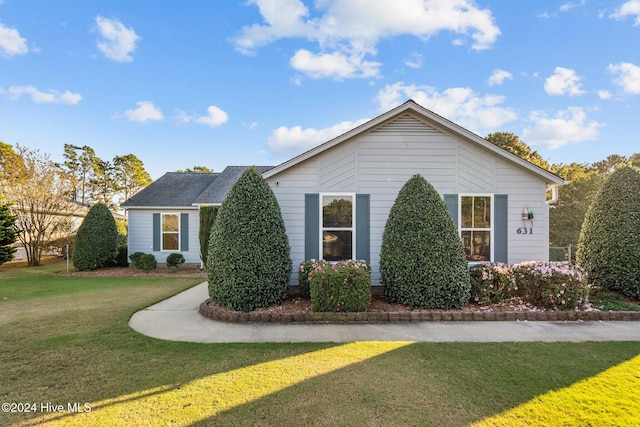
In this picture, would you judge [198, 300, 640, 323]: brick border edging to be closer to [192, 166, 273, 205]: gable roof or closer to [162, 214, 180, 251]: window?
[192, 166, 273, 205]: gable roof

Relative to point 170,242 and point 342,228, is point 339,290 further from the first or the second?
point 170,242

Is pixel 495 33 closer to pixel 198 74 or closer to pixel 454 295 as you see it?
pixel 454 295

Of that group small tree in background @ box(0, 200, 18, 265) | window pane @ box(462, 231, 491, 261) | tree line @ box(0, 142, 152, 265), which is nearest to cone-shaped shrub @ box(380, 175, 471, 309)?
window pane @ box(462, 231, 491, 261)

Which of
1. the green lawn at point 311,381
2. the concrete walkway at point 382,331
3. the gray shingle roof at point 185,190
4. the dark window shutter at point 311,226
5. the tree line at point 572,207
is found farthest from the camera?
the tree line at point 572,207

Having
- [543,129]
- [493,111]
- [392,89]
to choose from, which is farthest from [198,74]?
[543,129]

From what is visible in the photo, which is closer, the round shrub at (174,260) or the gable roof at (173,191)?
the round shrub at (174,260)

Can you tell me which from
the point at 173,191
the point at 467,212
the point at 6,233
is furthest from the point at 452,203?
the point at 6,233

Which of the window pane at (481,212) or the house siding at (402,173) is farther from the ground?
the house siding at (402,173)

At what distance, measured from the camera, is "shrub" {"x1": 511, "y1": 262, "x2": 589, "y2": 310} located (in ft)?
18.6

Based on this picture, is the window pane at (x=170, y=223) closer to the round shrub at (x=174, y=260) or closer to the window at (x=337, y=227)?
the round shrub at (x=174, y=260)

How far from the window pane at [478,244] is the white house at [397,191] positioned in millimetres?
26

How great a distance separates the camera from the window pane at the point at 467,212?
7.34 meters

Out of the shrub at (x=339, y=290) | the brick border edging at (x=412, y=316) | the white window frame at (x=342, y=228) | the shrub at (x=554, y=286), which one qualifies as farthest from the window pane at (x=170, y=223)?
the shrub at (x=554, y=286)

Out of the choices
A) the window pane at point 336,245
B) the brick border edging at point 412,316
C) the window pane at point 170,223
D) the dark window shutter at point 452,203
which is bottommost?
the brick border edging at point 412,316
